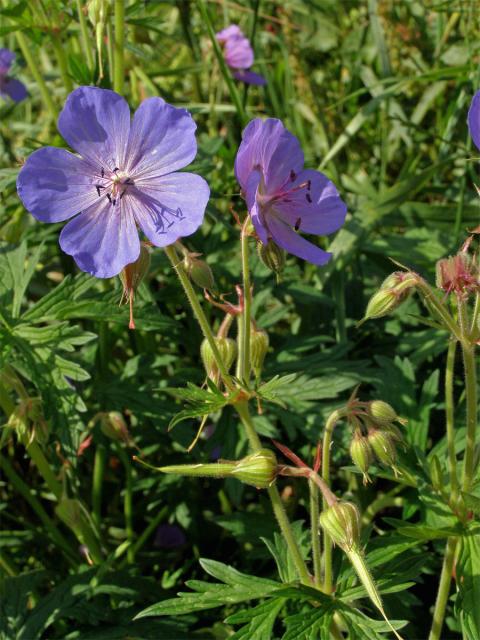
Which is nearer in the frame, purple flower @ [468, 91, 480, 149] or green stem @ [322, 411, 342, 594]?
purple flower @ [468, 91, 480, 149]

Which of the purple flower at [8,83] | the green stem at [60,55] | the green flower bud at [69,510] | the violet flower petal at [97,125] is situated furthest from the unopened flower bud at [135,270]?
the purple flower at [8,83]

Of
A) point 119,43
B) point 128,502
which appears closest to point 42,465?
point 128,502

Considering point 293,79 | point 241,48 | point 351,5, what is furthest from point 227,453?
point 351,5

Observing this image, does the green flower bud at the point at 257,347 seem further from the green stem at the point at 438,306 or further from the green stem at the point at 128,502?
the green stem at the point at 128,502

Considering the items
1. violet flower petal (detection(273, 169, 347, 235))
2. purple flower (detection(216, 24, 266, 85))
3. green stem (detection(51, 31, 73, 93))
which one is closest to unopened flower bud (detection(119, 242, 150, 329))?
violet flower petal (detection(273, 169, 347, 235))

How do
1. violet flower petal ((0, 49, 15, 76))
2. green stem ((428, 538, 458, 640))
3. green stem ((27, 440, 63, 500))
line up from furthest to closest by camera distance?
violet flower petal ((0, 49, 15, 76))
green stem ((27, 440, 63, 500))
green stem ((428, 538, 458, 640))

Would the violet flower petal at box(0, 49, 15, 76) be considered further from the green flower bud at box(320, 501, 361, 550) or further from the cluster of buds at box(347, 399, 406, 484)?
the green flower bud at box(320, 501, 361, 550)

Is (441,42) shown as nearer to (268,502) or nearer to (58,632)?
(268,502)
